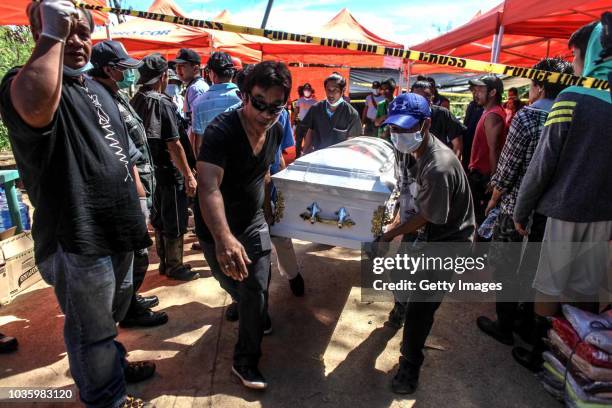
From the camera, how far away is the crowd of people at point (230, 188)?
1473mm

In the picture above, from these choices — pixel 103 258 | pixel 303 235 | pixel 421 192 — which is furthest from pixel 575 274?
pixel 103 258

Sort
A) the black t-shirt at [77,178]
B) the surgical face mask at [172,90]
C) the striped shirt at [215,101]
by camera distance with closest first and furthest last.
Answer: the black t-shirt at [77,178]
the striped shirt at [215,101]
the surgical face mask at [172,90]

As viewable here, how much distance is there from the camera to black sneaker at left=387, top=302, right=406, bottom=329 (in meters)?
2.74

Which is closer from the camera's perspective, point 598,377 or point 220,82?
point 598,377

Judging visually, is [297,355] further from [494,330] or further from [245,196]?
[494,330]

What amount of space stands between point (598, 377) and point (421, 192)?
1.14 meters

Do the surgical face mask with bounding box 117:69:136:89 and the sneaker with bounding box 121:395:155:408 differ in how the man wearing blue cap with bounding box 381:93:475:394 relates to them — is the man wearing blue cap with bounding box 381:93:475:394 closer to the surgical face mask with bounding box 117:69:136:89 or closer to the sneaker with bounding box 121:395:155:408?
the sneaker with bounding box 121:395:155:408

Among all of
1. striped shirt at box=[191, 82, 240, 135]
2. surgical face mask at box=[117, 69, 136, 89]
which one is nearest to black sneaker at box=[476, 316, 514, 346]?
striped shirt at box=[191, 82, 240, 135]

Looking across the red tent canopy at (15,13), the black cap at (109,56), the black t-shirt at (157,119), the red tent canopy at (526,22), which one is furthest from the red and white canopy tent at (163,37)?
the black cap at (109,56)

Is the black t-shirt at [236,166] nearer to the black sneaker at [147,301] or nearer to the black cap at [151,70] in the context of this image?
the black sneaker at [147,301]

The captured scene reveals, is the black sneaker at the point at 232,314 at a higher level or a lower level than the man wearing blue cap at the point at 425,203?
lower

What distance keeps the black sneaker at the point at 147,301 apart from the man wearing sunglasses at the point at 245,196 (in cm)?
95

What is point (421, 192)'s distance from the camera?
6.56 feet

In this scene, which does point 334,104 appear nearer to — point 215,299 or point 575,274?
point 215,299
